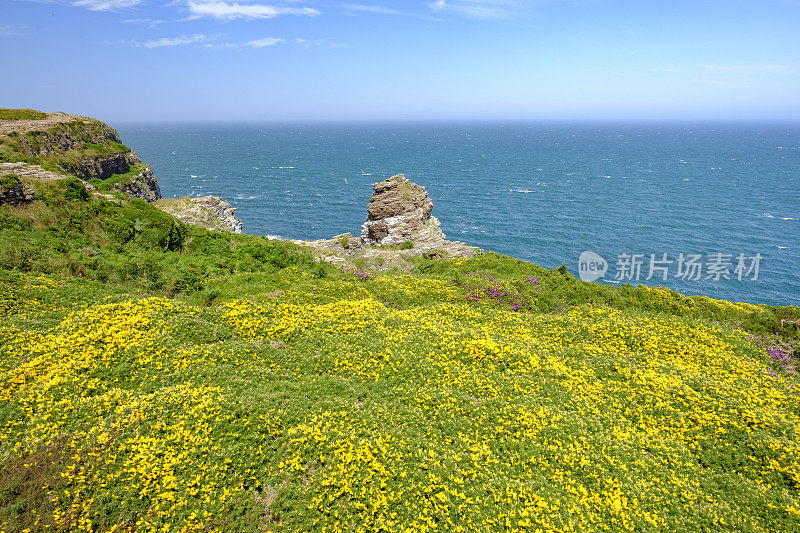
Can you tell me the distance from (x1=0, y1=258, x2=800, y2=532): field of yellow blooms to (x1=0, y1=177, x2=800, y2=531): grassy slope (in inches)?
2.5

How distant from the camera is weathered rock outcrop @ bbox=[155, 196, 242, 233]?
69000mm

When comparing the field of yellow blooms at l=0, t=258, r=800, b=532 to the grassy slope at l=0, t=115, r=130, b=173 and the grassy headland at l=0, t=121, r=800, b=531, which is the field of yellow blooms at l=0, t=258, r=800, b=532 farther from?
the grassy slope at l=0, t=115, r=130, b=173

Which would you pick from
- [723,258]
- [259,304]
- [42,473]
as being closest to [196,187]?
[259,304]

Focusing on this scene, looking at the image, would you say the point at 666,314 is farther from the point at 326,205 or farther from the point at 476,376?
the point at 326,205

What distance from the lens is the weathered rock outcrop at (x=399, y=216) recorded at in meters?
50.1

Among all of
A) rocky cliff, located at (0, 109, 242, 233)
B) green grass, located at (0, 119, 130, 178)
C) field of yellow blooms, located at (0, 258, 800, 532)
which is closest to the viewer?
field of yellow blooms, located at (0, 258, 800, 532)

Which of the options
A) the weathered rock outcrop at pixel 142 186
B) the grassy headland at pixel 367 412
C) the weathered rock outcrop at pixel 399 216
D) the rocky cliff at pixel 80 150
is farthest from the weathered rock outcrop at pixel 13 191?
the weathered rock outcrop at pixel 142 186

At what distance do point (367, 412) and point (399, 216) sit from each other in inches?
1609

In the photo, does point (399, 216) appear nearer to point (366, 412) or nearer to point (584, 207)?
point (366, 412)

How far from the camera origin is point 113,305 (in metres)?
17.5

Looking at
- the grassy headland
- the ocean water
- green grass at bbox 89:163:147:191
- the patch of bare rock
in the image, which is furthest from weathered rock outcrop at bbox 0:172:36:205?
the ocean water

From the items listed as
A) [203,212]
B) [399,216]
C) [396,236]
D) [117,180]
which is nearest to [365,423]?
[396,236]

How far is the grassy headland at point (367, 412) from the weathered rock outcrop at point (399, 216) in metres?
26.9

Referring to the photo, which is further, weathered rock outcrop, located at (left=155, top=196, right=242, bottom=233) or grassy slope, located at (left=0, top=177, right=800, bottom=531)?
weathered rock outcrop, located at (left=155, top=196, right=242, bottom=233)
